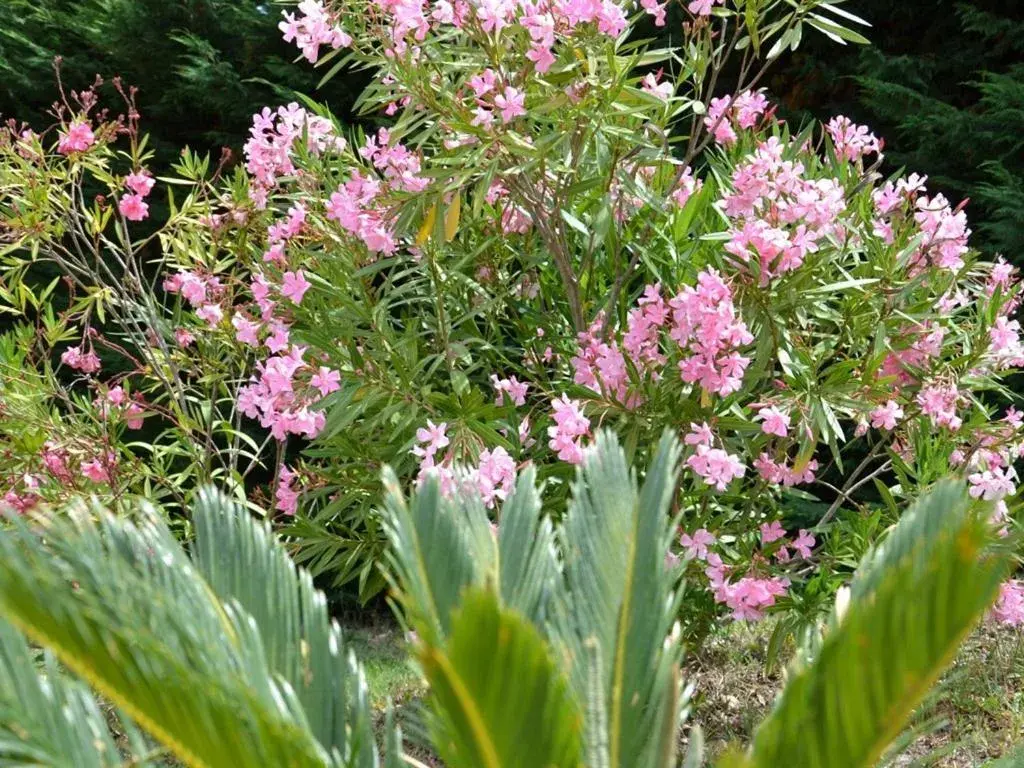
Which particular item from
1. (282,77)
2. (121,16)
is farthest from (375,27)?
(121,16)

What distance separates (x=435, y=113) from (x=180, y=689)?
1.85 metres

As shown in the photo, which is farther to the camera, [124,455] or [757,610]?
[124,455]

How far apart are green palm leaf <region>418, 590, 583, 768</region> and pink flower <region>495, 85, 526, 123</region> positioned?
5.35ft

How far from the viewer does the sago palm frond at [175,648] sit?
114cm

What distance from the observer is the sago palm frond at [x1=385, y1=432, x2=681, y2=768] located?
4.58ft

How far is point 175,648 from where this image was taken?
1238mm

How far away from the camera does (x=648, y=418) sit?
2.74 metres

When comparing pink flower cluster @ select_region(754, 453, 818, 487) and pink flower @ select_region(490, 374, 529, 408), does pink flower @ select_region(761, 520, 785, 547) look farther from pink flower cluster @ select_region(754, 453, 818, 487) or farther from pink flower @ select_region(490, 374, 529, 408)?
pink flower @ select_region(490, 374, 529, 408)

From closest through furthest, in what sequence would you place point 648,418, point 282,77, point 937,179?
1. point 648,418
2. point 937,179
3. point 282,77

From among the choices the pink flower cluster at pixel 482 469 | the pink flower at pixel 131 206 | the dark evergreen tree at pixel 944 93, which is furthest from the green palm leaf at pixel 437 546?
the dark evergreen tree at pixel 944 93

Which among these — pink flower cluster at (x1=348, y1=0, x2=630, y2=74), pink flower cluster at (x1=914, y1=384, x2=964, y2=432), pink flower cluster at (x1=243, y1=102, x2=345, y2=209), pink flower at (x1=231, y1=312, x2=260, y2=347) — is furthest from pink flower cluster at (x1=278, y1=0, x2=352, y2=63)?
pink flower cluster at (x1=914, y1=384, x2=964, y2=432)

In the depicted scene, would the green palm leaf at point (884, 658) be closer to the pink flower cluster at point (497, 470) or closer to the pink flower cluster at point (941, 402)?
the pink flower cluster at point (497, 470)

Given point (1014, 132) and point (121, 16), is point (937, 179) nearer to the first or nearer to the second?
point (1014, 132)

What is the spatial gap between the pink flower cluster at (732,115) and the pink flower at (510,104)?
722 millimetres
